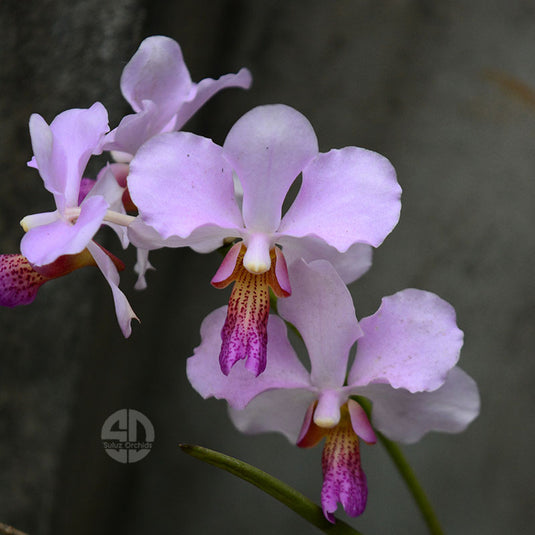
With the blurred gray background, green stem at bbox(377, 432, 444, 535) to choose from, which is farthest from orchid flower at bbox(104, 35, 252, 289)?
the blurred gray background

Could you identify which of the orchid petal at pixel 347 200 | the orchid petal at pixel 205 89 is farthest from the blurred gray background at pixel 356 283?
the orchid petal at pixel 347 200

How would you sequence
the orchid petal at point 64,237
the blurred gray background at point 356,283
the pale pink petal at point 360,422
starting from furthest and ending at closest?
1. the blurred gray background at point 356,283
2. the pale pink petal at point 360,422
3. the orchid petal at point 64,237

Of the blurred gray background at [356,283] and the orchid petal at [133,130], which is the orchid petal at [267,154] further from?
the blurred gray background at [356,283]

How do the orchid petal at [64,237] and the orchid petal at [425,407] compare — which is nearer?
the orchid petal at [64,237]

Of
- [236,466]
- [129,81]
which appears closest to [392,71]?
[129,81]

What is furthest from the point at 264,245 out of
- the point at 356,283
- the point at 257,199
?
the point at 356,283

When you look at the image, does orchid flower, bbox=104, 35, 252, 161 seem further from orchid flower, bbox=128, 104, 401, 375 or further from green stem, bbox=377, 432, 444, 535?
green stem, bbox=377, 432, 444, 535

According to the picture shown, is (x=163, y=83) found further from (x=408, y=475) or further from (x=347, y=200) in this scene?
(x=408, y=475)
